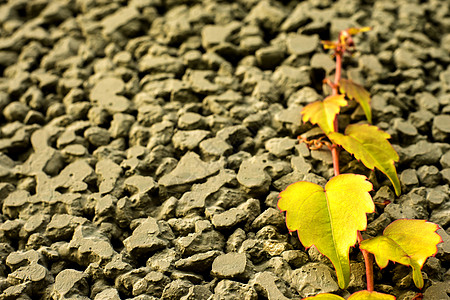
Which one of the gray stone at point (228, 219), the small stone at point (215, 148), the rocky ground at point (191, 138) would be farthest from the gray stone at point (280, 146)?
the gray stone at point (228, 219)

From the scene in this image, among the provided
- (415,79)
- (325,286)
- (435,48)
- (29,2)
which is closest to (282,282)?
(325,286)

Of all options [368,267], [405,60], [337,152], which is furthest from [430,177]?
[405,60]

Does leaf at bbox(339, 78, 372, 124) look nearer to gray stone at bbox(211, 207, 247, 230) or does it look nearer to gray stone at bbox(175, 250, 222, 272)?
gray stone at bbox(211, 207, 247, 230)

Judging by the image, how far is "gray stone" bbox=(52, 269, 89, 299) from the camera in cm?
78

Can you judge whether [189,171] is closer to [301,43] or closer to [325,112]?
[325,112]

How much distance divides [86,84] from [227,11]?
57cm

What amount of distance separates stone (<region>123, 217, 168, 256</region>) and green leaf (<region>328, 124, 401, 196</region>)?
1.50 ft

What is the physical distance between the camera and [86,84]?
4.16ft

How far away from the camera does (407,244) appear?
0.73m

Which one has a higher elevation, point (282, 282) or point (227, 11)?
point (227, 11)

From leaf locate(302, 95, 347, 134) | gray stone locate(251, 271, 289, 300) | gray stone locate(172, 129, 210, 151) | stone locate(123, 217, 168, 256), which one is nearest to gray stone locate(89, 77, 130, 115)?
gray stone locate(172, 129, 210, 151)

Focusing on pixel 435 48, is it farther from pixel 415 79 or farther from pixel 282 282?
pixel 282 282

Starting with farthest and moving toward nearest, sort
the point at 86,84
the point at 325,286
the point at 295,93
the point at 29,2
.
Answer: the point at 29,2 < the point at 86,84 < the point at 295,93 < the point at 325,286

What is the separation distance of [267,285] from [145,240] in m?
0.27
